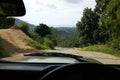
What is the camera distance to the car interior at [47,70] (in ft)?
7.46

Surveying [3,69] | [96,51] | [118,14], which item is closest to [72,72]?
[3,69]

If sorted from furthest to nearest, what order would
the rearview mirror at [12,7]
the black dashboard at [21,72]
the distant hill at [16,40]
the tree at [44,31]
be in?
1. the tree at [44,31]
2. the distant hill at [16,40]
3. the black dashboard at [21,72]
4. the rearview mirror at [12,7]

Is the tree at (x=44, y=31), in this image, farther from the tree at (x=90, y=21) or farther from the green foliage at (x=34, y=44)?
the tree at (x=90, y=21)

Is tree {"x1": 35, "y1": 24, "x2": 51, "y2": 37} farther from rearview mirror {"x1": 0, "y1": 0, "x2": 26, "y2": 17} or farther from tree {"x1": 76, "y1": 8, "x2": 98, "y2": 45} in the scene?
rearview mirror {"x1": 0, "y1": 0, "x2": 26, "y2": 17}

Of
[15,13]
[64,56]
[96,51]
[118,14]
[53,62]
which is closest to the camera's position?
[15,13]

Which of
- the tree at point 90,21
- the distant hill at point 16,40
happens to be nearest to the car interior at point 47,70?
the tree at point 90,21

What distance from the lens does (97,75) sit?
233cm

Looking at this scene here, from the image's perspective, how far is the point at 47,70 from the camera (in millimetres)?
2523

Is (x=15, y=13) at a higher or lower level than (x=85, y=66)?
higher

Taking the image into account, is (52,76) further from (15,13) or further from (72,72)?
(15,13)

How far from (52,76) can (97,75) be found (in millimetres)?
280

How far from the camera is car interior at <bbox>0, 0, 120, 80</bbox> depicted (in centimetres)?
227

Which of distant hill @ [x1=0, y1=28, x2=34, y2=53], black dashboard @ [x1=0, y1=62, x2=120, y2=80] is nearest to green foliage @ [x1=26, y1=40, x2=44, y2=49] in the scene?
distant hill @ [x1=0, y1=28, x2=34, y2=53]

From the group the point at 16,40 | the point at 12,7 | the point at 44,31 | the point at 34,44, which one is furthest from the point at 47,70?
the point at 44,31
